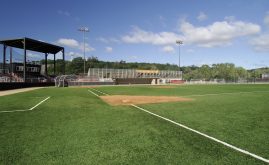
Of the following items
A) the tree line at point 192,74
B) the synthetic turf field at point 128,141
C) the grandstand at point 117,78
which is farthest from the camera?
the tree line at point 192,74

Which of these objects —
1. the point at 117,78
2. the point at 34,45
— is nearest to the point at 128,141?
the point at 34,45

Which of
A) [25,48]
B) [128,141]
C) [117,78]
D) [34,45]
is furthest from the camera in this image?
Answer: [117,78]

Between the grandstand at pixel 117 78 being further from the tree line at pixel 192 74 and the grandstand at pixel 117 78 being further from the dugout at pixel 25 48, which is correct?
the tree line at pixel 192 74

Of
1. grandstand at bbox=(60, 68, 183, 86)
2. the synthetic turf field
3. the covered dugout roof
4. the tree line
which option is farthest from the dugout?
the tree line

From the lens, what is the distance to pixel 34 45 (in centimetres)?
5331

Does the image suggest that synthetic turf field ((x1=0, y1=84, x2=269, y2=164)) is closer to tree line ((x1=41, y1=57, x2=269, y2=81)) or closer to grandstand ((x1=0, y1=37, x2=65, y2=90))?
grandstand ((x1=0, y1=37, x2=65, y2=90))

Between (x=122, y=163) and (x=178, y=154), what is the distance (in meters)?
1.33

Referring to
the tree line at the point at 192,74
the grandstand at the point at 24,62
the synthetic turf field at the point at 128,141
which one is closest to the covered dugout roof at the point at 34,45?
the grandstand at the point at 24,62

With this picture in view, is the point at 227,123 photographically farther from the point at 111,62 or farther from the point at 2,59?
the point at 111,62

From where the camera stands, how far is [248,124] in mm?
8688

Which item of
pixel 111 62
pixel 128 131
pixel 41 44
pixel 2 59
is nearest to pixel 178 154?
pixel 128 131

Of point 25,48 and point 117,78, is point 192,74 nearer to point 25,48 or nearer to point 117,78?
point 117,78

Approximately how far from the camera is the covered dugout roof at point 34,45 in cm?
4859

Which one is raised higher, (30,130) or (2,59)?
(2,59)
